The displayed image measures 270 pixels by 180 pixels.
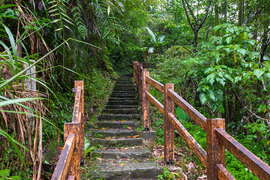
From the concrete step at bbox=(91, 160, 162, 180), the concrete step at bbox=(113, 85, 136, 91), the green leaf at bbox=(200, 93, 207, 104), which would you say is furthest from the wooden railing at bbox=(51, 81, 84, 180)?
the concrete step at bbox=(113, 85, 136, 91)

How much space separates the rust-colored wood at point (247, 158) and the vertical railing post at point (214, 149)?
52 mm

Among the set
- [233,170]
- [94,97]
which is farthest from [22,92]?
[94,97]

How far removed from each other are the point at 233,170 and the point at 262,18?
8.55 feet

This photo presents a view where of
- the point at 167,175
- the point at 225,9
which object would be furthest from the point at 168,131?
the point at 225,9

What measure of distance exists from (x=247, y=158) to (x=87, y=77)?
1.76 meters

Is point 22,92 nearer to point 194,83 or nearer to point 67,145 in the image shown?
point 67,145

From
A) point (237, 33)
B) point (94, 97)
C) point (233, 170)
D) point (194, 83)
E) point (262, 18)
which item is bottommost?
point (233, 170)

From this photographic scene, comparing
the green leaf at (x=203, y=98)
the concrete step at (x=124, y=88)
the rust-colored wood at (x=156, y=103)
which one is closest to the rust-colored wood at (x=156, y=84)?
the rust-colored wood at (x=156, y=103)

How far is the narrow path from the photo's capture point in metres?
3.02

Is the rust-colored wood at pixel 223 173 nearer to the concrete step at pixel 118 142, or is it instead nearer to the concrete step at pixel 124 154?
the concrete step at pixel 124 154

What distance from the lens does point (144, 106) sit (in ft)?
14.1

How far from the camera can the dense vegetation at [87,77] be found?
66.0 inches

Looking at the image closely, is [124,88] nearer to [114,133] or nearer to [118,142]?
[114,133]

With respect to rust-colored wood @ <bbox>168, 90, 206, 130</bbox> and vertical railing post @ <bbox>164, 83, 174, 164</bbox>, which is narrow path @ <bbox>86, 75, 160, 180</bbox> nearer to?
vertical railing post @ <bbox>164, 83, 174, 164</bbox>
